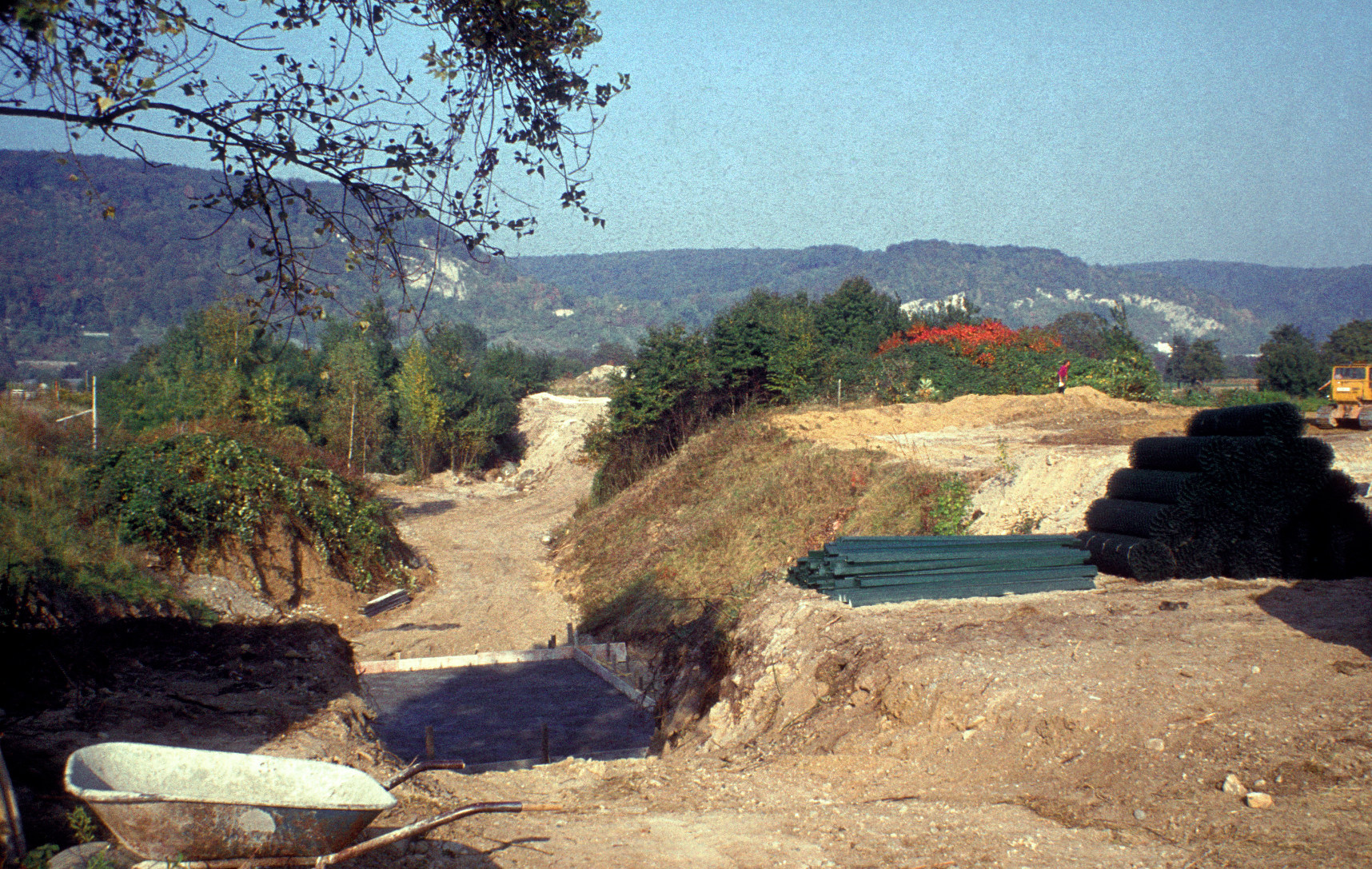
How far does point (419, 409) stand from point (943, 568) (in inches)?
1310

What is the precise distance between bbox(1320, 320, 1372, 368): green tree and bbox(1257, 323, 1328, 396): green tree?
2.73 feet

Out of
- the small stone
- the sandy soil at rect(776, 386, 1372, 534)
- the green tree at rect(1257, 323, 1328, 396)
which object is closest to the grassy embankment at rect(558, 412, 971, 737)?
the sandy soil at rect(776, 386, 1372, 534)

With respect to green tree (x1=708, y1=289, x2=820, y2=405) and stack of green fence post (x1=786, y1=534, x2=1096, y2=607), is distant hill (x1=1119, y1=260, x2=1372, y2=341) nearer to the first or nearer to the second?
green tree (x1=708, y1=289, x2=820, y2=405)

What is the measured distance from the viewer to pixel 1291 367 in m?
48.0

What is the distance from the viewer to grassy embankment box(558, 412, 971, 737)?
34.3 feet

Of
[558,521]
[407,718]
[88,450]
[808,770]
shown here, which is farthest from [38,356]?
[808,770]

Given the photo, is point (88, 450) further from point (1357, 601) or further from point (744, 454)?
point (1357, 601)

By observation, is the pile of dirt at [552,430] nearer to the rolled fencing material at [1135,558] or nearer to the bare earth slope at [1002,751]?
the rolled fencing material at [1135,558]

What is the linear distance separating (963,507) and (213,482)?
11.9 m

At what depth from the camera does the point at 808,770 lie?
5.69 meters

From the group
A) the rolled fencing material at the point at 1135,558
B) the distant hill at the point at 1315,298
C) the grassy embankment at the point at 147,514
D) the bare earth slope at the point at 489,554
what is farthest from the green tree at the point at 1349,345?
the distant hill at the point at 1315,298

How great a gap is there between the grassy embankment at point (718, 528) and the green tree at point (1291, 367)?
40.6 metres

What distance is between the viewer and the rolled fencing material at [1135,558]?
28.3 ft

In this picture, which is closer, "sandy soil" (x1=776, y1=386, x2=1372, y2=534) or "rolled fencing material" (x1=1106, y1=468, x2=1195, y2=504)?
"rolled fencing material" (x1=1106, y1=468, x2=1195, y2=504)
